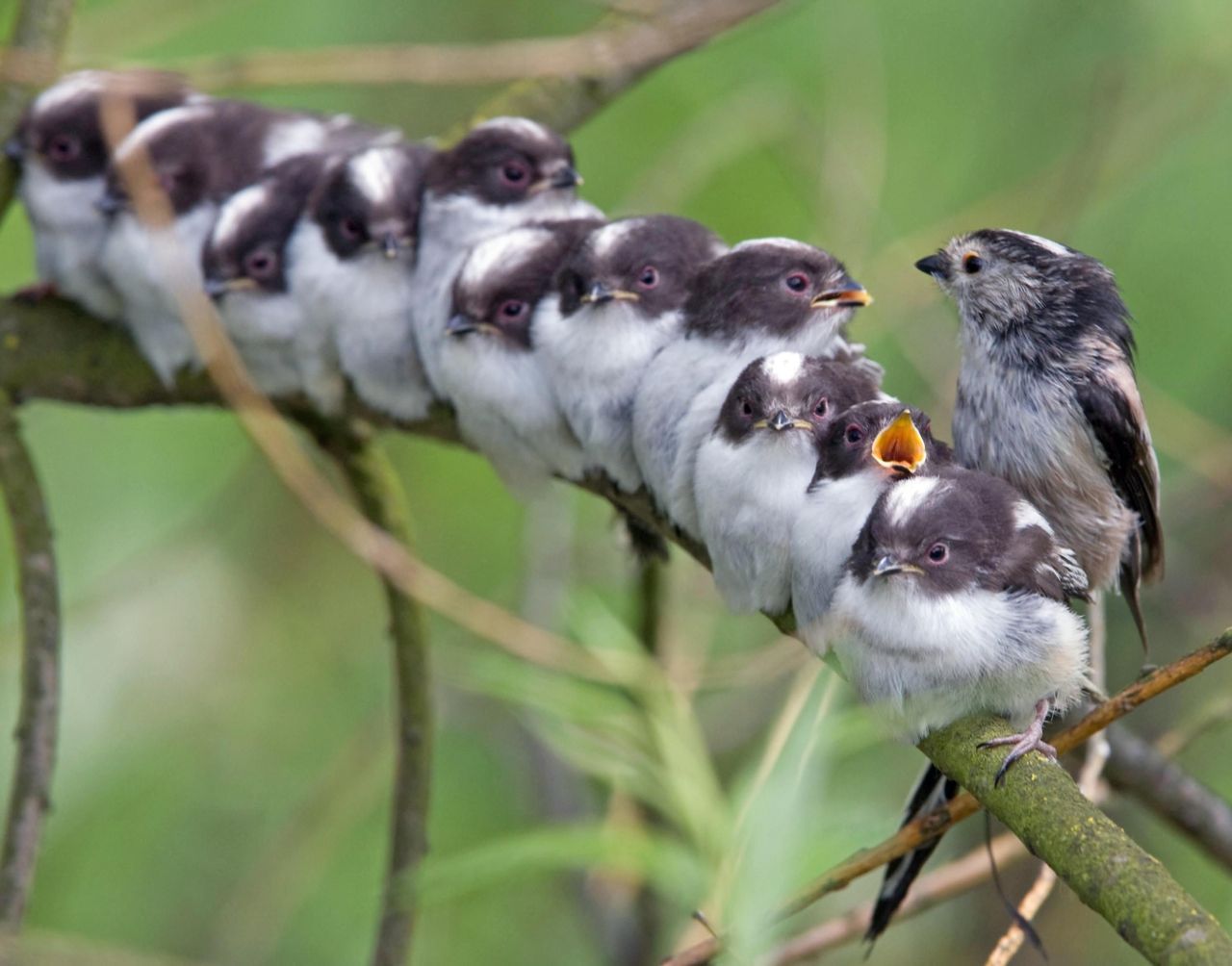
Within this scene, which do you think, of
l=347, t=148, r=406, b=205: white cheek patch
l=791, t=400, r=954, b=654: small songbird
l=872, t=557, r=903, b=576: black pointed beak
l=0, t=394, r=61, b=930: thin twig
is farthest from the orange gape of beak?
l=0, t=394, r=61, b=930: thin twig

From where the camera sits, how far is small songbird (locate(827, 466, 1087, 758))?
2.34 m

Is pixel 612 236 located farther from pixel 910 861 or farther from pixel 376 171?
pixel 910 861

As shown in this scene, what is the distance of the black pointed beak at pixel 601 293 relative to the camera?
3.04 meters

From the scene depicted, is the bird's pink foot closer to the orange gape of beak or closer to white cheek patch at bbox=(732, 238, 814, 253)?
the orange gape of beak

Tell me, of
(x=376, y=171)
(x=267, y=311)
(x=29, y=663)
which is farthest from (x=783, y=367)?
(x=29, y=663)

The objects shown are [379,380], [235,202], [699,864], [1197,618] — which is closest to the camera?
[699,864]

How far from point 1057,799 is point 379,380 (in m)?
1.95

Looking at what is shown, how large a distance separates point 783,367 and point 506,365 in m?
0.78

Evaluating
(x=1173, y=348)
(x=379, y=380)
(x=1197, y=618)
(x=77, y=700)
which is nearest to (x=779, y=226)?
(x=1173, y=348)

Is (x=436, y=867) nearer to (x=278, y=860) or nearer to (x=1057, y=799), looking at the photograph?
(x=1057, y=799)

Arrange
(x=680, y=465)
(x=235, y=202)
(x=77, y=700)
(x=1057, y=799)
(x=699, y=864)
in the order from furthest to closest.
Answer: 1. (x=77, y=700)
2. (x=235, y=202)
3. (x=699, y=864)
4. (x=680, y=465)
5. (x=1057, y=799)

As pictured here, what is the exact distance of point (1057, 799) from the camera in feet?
6.59

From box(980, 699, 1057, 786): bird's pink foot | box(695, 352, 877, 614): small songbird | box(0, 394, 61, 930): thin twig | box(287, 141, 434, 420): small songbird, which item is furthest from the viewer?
box(287, 141, 434, 420): small songbird

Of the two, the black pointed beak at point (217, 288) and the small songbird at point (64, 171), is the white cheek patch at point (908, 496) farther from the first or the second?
the small songbird at point (64, 171)
